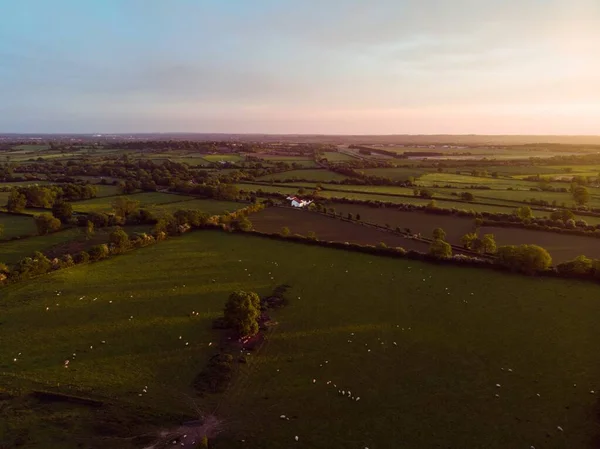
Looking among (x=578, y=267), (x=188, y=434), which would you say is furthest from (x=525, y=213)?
(x=188, y=434)

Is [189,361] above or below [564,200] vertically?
below

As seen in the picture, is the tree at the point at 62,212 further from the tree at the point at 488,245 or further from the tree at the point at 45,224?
the tree at the point at 488,245

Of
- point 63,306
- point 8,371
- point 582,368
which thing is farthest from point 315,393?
point 63,306

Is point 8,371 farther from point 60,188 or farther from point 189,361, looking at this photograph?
point 60,188

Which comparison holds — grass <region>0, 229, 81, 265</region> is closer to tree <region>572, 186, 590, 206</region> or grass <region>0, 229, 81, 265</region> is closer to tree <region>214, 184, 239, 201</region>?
tree <region>214, 184, 239, 201</region>

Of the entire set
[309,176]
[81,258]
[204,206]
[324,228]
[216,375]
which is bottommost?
[216,375]

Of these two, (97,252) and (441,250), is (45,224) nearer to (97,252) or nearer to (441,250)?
(97,252)
